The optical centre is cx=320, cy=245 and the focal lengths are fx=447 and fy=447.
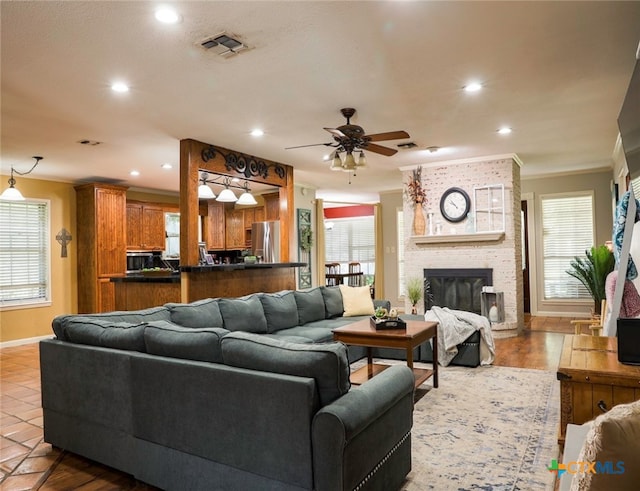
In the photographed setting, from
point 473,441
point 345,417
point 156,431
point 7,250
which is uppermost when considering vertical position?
point 7,250

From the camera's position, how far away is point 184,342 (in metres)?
2.35

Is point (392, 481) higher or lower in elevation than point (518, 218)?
lower

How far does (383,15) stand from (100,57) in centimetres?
194

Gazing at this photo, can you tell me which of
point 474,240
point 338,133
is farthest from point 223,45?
→ point 474,240

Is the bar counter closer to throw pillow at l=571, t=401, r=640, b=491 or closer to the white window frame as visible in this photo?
throw pillow at l=571, t=401, r=640, b=491

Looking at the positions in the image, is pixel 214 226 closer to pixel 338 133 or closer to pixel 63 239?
pixel 63 239

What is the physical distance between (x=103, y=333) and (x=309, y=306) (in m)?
2.84

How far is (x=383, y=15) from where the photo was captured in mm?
2588

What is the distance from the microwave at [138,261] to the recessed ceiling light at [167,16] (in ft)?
21.2

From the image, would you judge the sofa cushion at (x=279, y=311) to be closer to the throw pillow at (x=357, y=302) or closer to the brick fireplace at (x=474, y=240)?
the throw pillow at (x=357, y=302)

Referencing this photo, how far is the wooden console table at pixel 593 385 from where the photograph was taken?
2318 millimetres

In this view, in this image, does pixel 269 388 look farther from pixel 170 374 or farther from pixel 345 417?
pixel 170 374

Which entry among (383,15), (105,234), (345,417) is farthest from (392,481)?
(105,234)

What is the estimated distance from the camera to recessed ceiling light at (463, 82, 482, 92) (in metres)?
3.72
